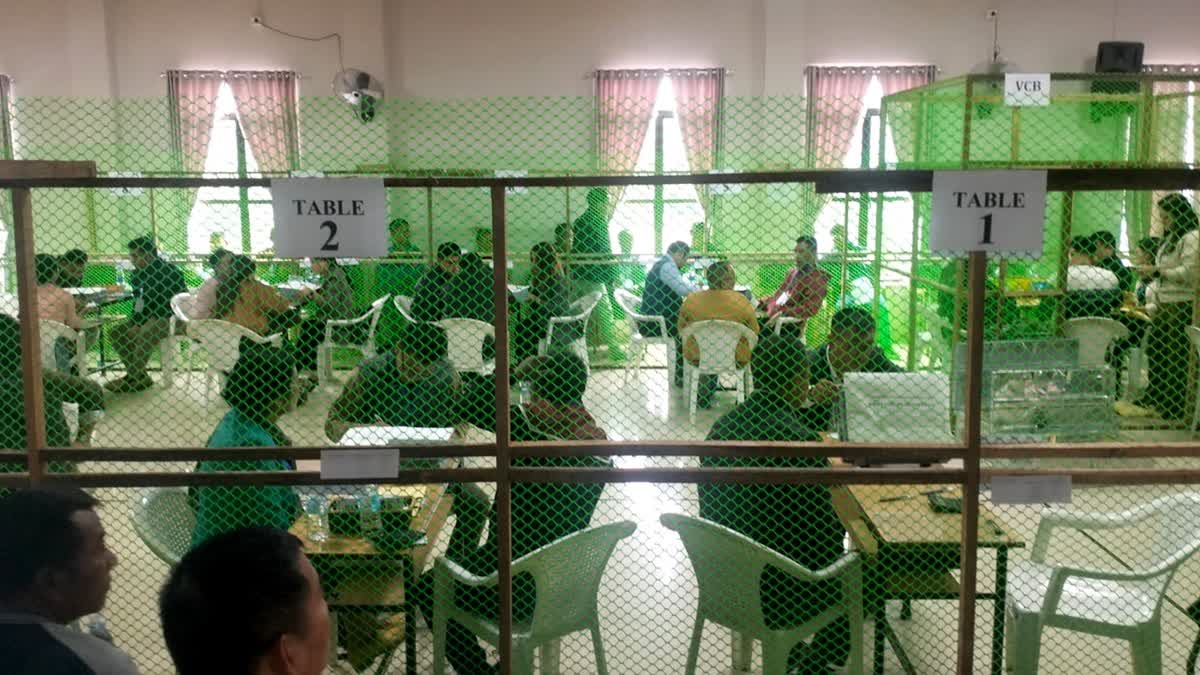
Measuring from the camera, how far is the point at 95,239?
9.80 meters

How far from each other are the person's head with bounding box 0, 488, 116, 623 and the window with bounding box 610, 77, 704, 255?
8226mm

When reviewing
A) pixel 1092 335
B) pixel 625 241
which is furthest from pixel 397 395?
pixel 625 241

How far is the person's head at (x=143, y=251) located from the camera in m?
7.22

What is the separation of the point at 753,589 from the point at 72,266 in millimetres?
5759

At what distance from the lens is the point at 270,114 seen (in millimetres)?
10445

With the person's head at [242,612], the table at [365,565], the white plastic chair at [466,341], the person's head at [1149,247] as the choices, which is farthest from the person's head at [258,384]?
the person's head at [1149,247]

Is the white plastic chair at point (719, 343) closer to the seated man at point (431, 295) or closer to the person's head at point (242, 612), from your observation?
the seated man at point (431, 295)

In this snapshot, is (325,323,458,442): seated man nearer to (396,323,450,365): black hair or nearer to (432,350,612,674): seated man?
(396,323,450,365): black hair

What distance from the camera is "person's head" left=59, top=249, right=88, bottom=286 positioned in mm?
6844

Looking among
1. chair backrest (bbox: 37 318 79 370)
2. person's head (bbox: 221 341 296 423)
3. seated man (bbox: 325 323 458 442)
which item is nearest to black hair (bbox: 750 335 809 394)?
seated man (bbox: 325 323 458 442)

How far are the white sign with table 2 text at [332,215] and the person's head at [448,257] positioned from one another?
4024mm

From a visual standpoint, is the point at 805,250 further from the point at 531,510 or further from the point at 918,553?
the point at 531,510

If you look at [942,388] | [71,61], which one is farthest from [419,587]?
[71,61]

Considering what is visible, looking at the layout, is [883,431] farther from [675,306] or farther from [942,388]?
[675,306]
